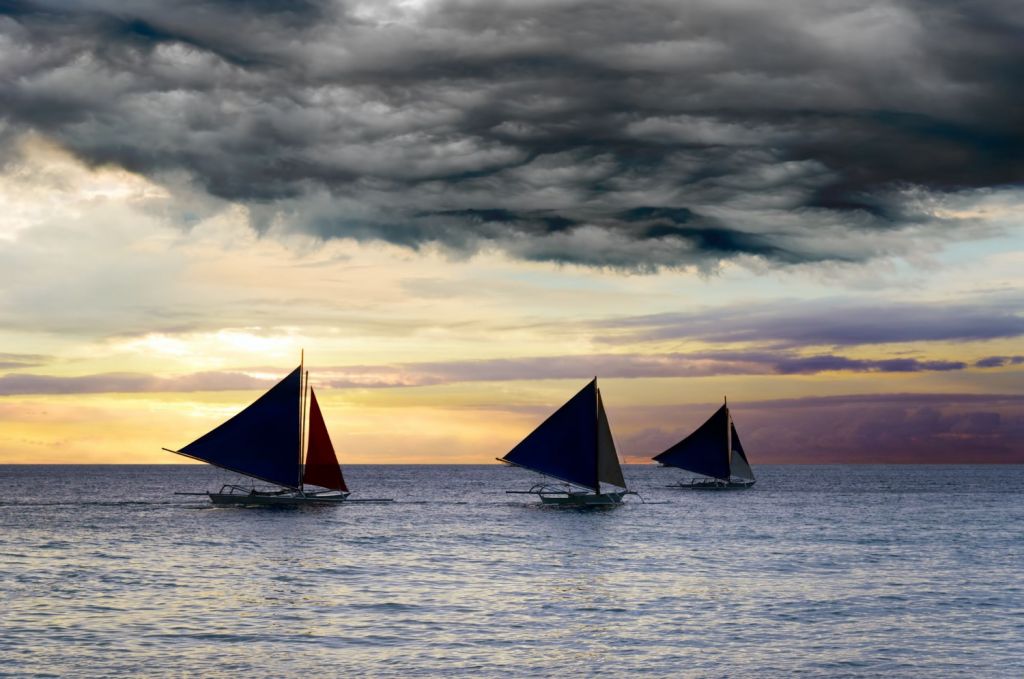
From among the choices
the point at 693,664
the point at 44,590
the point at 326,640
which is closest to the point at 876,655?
the point at 693,664

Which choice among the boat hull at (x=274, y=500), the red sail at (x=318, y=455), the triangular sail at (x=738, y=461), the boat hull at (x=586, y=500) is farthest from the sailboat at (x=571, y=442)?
the triangular sail at (x=738, y=461)

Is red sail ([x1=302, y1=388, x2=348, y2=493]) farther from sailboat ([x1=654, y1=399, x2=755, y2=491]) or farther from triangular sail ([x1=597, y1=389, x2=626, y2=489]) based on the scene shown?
sailboat ([x1=654, y1=399, x2=755, y2=491])

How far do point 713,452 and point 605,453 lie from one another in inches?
2015

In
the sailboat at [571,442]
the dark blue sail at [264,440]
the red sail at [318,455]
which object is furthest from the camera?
the sailboat at [571,442]

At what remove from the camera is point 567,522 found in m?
84.1

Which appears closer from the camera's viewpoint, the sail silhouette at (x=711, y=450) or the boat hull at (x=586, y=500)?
the boat hull at (x=586, y=500)

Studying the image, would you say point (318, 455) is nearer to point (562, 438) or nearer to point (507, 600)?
point (562, 438)

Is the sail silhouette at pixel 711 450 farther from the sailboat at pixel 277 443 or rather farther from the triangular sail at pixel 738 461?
the sailboat at pixel 277 443

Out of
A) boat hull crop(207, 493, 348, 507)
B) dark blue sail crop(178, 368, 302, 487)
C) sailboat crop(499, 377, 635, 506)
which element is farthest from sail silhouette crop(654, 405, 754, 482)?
dark blue sail crop(178, 368, 302, 487)

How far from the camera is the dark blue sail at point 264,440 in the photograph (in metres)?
85.6

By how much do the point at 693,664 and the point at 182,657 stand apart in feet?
47.3

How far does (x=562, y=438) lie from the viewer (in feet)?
293

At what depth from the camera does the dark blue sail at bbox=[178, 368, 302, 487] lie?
85.6m

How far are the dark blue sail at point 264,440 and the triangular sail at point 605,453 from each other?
79.5 ft
